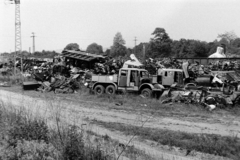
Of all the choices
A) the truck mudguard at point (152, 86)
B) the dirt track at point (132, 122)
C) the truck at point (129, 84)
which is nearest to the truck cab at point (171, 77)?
the truck at point (129, 84)

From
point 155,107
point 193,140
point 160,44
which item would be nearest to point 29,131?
point 193,140

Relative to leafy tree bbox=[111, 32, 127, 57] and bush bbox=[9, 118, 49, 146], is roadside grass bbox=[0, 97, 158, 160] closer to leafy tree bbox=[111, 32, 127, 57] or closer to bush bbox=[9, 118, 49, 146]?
bush bbox=[9, 118, 49, 146]

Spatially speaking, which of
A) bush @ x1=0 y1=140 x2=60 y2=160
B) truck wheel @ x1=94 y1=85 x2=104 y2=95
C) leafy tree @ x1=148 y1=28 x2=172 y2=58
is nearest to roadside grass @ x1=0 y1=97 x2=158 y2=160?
bush @ x1=0 y1=140 x2=60 y2=160

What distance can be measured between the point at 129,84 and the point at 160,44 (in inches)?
1930

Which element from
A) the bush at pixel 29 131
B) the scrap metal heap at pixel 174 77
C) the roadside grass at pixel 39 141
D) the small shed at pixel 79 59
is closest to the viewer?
the roadside grass at pixel 39 141

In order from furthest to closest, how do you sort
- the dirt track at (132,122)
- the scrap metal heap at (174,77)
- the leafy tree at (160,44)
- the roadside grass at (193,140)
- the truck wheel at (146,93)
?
the leafy tree at (160,44), the truck wheel at (146,93), the scrap metal heap at (174,77), the dirt track at (132,122), the roadside grass at (193,140)

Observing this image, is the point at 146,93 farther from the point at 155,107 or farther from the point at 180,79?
the point at 180,79

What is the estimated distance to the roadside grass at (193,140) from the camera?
599cm

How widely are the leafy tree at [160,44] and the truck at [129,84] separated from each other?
46.5m

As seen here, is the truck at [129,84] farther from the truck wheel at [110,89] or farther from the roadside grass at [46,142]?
the roadside grass at [46,142]

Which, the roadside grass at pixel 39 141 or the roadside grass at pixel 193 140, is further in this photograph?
the roadside grass at pixel 193 140

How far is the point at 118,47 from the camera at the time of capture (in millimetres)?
76125

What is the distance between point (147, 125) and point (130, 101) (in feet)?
15.3

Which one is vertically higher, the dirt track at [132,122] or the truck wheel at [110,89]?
the truck wheel at [110,89]
